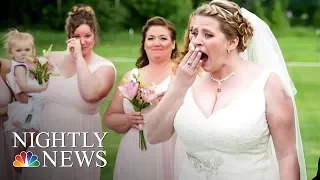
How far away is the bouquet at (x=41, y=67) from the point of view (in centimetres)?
282

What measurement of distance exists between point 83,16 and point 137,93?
47cm

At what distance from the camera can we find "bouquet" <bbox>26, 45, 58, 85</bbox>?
9.25ft

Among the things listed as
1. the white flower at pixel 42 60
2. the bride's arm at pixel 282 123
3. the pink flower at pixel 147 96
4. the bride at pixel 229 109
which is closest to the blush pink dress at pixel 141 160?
the pink flower at pixel 147 96

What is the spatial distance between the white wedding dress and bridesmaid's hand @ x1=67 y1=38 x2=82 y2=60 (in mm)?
769

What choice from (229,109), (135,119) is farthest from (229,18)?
(135,119)

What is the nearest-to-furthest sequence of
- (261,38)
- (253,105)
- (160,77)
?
(253,105)
(261,38)
(160,77)

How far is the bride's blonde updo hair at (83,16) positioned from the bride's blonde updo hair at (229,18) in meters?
0.76

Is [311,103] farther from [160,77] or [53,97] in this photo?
[53,97]

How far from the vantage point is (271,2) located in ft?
9.13

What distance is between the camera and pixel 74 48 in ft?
9.19

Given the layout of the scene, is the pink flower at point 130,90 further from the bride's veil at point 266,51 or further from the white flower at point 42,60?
the bride's veil at point 266,51


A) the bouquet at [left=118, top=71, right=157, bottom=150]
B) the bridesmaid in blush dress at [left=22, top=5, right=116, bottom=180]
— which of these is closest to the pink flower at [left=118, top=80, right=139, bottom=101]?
the bouquet at [left=118, top=71, right=157, bottom=150]

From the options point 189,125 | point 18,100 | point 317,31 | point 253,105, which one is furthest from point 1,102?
point 317,31

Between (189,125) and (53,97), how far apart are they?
948 millimetres
